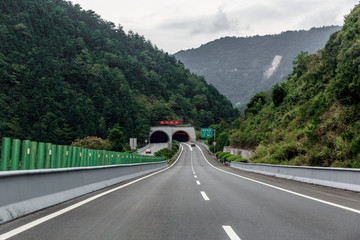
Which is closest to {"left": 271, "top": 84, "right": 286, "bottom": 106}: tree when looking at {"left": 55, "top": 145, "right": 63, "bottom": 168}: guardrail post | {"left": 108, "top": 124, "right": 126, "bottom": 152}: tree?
{"left": 55, "top": 145, "right": 63, "bottom": 168}: guardrail post

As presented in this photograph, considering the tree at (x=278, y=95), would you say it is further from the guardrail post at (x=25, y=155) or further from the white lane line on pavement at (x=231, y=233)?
the white lane line on pavement at (x=231, y=233)

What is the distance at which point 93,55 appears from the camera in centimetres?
16662

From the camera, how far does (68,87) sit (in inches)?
5059

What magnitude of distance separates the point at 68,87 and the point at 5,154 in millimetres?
127627

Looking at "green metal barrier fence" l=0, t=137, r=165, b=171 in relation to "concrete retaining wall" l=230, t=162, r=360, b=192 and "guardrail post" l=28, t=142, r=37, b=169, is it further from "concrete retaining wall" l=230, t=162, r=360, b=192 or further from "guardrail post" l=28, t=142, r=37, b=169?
"concrete retaining wall" l=230, t=162, r=360, b=192

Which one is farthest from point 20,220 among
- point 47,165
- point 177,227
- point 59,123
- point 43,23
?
point 43,23

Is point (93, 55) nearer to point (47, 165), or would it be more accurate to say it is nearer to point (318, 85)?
point (318, 85)

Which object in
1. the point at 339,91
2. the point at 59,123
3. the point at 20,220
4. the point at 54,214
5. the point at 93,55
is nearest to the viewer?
the point at 20,220

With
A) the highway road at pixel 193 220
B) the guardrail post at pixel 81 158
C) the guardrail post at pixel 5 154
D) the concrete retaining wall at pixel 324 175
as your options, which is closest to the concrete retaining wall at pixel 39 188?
the highway road at pixel 193 220

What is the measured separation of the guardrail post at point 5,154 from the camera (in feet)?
24.8

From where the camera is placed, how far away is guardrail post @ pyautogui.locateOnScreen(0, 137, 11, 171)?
755 centimetres

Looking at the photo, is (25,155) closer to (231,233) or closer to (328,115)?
(231,233)

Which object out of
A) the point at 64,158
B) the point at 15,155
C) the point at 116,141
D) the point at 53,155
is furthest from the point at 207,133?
the point at 15,155

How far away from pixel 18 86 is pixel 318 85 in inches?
3655
